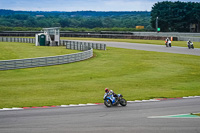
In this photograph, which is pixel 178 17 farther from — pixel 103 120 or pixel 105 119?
pixel 103 120

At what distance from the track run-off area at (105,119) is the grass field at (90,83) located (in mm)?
2007

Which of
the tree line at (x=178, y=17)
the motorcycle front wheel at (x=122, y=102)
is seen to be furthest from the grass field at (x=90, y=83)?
the tree line at (x=178, y=17)

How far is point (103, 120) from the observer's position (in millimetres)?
13672

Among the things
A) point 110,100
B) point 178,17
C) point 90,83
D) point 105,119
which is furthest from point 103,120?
point 178,17

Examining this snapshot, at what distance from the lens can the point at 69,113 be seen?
1505 centimetres

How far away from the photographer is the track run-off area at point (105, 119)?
12398 millimetres

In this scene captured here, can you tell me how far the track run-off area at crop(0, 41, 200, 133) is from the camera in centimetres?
1240

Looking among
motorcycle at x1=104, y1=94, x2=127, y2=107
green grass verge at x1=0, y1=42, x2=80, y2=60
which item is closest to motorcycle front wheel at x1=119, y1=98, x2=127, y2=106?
motorcycle at x1=104, y1=94, x2=127, y2=107

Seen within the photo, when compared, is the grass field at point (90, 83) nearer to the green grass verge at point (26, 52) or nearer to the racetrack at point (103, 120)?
the racetrack at point (103, 120)

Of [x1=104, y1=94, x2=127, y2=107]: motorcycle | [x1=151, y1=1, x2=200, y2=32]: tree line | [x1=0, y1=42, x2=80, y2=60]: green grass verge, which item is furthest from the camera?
[x1=151, y1=1, x2=200, y2=32]: tree line

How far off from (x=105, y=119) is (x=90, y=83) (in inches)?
406

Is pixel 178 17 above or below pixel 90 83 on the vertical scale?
above

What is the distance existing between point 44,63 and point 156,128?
23.2 m

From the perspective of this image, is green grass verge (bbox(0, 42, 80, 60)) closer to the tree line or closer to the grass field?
the grass field
